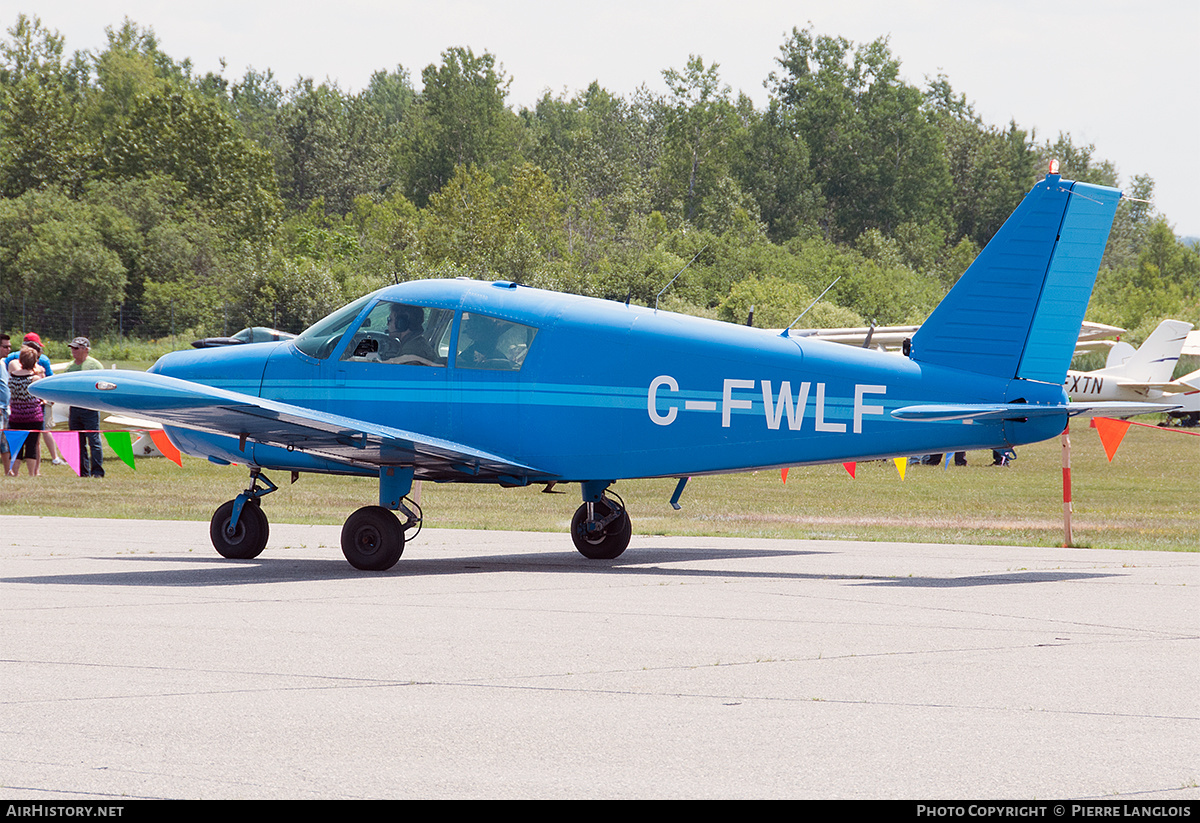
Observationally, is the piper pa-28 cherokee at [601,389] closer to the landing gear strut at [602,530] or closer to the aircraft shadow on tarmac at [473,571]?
the landing gear strut at [602,530]

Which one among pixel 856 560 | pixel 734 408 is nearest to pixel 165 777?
pixel 734 408

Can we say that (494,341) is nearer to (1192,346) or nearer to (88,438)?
(88,438)

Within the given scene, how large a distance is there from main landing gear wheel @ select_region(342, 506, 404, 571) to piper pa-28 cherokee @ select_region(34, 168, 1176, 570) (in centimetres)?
1

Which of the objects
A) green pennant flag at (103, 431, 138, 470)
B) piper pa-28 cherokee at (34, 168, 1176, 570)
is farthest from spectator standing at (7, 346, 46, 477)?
piper pa-28 cherokee at (34, 168, 1176, 570)

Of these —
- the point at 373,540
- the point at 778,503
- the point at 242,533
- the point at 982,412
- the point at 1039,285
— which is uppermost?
the point at 1039,285

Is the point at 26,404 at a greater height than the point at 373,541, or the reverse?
the point at 26,404

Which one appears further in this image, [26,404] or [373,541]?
[26,404]

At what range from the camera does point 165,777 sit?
14.6 ft

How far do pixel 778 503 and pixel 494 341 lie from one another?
33.2ft

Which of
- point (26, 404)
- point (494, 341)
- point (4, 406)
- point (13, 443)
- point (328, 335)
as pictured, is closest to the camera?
point (494, 341)

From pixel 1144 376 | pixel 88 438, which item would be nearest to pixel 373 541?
pixel 88 438

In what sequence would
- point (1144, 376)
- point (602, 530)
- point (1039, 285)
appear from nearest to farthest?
point (1039, 285) < point (602, 530) < point (1144, 376)

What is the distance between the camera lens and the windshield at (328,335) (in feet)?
38.4

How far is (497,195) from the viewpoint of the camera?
8088cm
